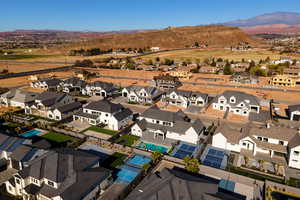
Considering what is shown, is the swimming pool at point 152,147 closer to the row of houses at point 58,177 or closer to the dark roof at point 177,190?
the row of houses at point 58,177

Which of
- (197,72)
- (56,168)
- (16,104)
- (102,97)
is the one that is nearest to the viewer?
(56,168)

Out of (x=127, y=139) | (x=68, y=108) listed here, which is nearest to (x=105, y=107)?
(x=127, y=139)

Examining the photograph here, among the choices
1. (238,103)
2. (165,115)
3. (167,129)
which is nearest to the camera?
(167,129)

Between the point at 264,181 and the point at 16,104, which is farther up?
the point at 16,104

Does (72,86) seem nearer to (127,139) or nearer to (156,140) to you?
(127,139)

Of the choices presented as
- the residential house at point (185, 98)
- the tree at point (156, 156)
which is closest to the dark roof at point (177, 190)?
the tree at point (156, 156)

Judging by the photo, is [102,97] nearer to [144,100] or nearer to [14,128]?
[144,100]

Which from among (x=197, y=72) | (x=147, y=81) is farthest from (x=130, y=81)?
(x=197, y=72)
